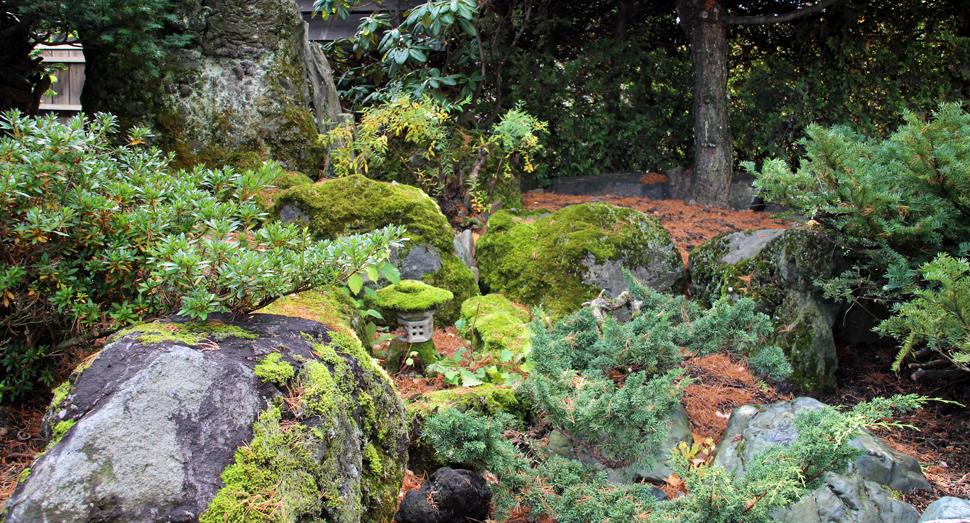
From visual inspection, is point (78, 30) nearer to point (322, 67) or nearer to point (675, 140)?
point (322, 67)

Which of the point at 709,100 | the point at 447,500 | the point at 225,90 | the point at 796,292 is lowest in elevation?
the point at 447,500

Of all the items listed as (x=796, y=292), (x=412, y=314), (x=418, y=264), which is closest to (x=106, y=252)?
(x=412, y=314)

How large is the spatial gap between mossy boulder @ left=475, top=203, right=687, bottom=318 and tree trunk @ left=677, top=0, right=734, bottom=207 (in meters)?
2.74

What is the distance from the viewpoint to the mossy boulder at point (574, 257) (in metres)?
4.73

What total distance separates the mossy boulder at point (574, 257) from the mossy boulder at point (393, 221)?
0.48 meters

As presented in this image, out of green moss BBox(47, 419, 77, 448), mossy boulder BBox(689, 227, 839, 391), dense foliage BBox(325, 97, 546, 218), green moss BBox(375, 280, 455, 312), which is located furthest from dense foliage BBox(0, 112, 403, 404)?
dense foliage BBox(325, 97, 546, 218)

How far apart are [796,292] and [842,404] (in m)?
0.87

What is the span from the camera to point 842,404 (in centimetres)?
384

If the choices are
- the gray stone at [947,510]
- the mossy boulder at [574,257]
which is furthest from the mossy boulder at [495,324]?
the gray stone at [947,510]

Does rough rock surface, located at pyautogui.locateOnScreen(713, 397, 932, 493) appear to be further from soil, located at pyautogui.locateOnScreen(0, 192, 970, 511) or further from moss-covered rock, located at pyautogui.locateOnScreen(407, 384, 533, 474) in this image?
moss-covered rock, located at pyautogui.locateOnScreen(407, 384, 533, 474)

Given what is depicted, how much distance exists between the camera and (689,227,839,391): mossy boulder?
422cm

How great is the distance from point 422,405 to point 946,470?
3047 mm

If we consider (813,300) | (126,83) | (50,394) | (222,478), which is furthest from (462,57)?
(222,478)

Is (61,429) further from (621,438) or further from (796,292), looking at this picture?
(796,292)
